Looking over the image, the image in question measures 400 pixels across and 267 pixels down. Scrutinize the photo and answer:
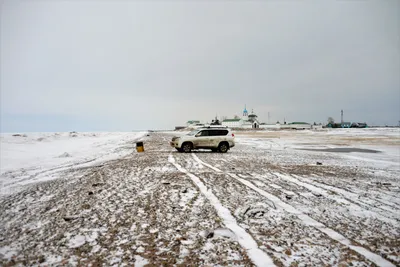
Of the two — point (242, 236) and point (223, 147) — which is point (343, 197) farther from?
point (223, 147)

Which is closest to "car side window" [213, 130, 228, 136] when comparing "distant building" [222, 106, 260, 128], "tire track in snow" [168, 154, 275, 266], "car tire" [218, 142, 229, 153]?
"car tire" [218, 142, 229, 153]

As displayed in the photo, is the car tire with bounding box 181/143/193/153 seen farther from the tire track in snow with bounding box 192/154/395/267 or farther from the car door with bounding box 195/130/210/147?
the tire track in snow with bounding box 192/154/395/267

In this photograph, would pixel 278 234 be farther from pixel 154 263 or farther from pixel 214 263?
pixel 154 263

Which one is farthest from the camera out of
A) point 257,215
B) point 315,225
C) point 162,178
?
point 162,178

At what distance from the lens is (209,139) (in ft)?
58.4

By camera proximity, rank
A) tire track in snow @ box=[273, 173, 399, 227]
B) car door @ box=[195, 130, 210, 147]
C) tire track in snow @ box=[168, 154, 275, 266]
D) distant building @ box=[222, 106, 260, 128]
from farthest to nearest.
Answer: distant building @ box=[222, 106, 260, 128]
car door @ box=[195, 130, 210, 147]
tire track in snow @ box=[273, 173, 399, 227]
tire track in snow @ box=[168, 154, 275, 266]

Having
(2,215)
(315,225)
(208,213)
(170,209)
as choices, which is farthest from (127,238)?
(315,225)

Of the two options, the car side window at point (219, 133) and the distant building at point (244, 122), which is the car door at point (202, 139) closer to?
the car side window at point (219, 133)

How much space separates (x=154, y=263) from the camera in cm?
321

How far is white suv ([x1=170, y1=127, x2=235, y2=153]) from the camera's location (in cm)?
1744

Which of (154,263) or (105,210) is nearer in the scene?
(154,263)

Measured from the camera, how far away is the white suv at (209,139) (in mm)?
17438

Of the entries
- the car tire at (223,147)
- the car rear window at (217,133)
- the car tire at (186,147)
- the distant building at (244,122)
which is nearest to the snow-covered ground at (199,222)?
the car tire at (186,147)

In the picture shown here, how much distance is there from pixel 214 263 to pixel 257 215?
2.02m
